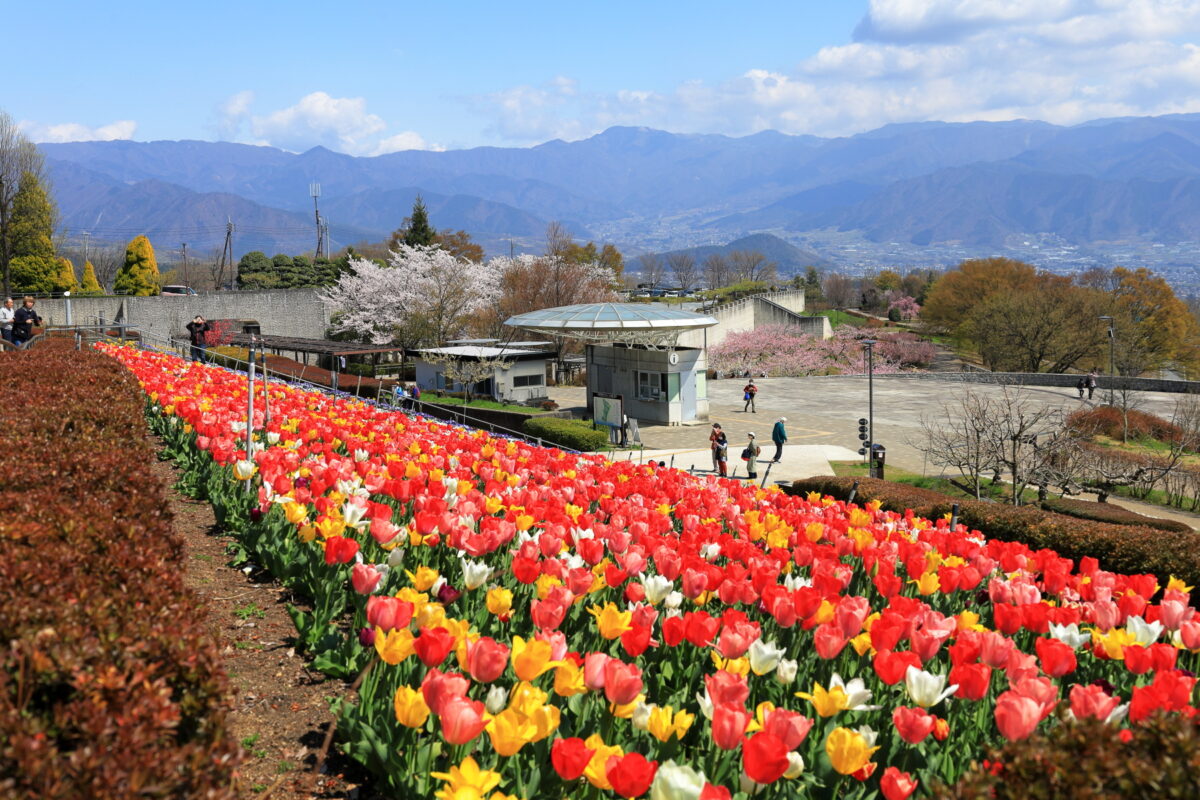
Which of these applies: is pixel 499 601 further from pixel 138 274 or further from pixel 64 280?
pixel 138 274

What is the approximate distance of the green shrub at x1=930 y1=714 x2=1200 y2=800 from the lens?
7.97 ft

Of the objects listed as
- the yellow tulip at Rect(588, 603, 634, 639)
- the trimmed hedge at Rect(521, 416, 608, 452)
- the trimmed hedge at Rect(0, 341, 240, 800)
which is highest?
the trimmed hedge at Rect(0, 341, 240, 800)

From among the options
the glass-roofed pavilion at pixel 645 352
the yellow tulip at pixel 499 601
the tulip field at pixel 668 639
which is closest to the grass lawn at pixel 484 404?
the glass-roofed pavilion at pixel 645 352

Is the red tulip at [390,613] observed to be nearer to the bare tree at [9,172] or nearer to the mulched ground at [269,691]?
the mulched ground at [269,691]

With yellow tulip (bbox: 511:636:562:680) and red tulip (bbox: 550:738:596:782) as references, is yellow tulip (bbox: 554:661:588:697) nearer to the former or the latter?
yellow tulip (bbox: 511:636:562:680)

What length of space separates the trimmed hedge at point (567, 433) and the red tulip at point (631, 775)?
27096 millimetres

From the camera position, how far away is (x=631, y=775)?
2.95 metres

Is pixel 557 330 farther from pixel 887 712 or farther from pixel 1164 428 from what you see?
pixel 887 712

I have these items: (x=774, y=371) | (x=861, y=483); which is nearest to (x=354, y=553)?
(x=861, y=483)

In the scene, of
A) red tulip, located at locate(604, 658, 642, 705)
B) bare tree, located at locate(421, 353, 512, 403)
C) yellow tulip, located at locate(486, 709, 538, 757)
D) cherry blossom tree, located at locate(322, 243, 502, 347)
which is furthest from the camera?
cherry blossom tree, located at locate(322, 243, 502, 347)

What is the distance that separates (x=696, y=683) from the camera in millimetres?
4859

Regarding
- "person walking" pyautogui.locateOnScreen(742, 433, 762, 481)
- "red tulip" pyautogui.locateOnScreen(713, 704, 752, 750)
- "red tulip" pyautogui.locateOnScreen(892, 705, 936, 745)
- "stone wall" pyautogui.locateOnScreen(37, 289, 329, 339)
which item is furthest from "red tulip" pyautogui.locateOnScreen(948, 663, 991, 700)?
"stone wall" pyautogui.locateOnScreen(37, 289, 329, 339)

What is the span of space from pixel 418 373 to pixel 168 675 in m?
42.9

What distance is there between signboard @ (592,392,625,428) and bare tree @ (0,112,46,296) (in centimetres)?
3754
